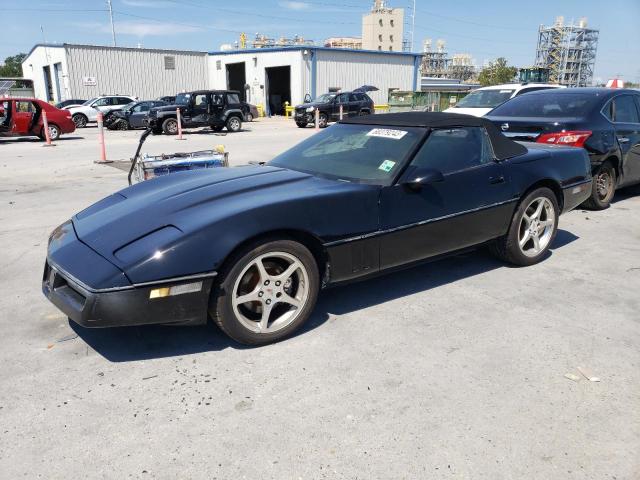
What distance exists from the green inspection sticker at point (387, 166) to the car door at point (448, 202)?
4.7 inches

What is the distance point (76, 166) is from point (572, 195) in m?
10.1

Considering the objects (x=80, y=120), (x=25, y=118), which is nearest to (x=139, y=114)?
(x=80, y=120)

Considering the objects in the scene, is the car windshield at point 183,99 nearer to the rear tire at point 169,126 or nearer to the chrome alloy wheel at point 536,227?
the rear tire at point 169,126

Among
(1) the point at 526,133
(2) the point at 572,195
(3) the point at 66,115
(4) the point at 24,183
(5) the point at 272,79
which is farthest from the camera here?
(5) the point at 272,79

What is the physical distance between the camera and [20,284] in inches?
170

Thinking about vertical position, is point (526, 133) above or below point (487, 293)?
above

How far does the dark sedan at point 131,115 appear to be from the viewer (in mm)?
23109

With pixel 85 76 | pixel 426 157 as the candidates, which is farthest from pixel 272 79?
pixel 426 157

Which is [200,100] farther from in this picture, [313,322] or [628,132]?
[313,322]

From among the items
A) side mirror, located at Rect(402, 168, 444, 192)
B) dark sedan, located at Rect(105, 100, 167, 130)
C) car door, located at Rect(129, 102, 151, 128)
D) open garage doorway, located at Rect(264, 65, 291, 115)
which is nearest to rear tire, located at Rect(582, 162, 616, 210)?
side mirror, located at Rect(402, 168, 444, 192)

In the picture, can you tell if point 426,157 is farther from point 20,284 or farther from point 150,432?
point 20,284

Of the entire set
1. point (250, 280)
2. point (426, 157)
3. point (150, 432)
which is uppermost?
point (426, 157)

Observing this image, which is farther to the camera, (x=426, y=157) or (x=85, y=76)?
(x=85, y=76)

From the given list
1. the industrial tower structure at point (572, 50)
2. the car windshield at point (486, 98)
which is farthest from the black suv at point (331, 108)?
the industrial tower structure at point (572, 50)
